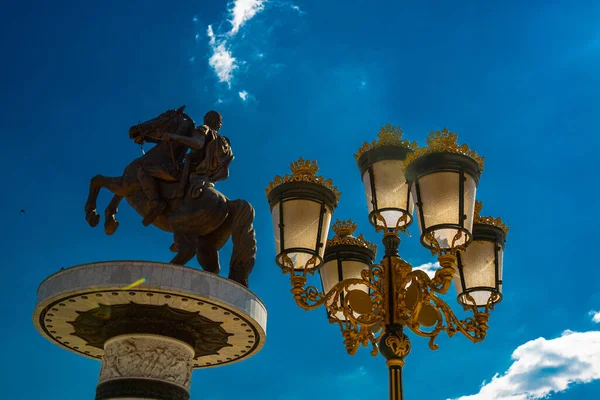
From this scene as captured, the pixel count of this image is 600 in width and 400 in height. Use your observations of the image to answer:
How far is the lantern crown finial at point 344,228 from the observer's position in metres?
7.47

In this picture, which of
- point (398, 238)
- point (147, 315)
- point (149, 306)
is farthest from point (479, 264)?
point (147, 315)

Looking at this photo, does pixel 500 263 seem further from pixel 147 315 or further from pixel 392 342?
pixel 147 315

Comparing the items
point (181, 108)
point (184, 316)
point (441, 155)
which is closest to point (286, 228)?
point (441, 155)

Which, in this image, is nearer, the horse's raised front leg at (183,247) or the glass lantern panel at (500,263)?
the glass lantern panel at (500,263)

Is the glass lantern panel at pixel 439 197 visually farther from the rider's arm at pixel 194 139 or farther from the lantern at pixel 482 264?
the rider's arm at pixel 194 139

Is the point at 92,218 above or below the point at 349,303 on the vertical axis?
above

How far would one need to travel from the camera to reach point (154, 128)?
9.06 m

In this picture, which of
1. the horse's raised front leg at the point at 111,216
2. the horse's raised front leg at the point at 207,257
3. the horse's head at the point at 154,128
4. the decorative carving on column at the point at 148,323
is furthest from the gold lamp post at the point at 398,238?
the horse's raised front leg at the point at 111,216

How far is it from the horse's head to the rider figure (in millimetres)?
157

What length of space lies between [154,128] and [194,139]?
2.05ft

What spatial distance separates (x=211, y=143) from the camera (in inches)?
357

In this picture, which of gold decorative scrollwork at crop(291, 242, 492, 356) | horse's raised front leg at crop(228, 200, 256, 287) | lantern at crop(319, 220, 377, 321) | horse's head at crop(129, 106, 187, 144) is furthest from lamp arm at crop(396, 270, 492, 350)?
horse's head at crop(129, 106, 187, 144)

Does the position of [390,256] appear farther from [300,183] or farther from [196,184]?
[196,184]

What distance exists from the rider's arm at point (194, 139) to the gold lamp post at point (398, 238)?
294cm
